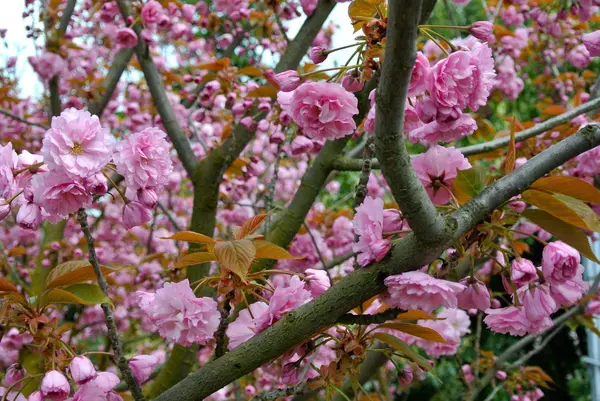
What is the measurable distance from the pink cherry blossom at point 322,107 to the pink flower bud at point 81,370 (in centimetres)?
55

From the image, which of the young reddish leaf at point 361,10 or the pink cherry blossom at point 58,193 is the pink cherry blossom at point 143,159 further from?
the young reddish leaf at point 361,10

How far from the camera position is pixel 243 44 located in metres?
3.77

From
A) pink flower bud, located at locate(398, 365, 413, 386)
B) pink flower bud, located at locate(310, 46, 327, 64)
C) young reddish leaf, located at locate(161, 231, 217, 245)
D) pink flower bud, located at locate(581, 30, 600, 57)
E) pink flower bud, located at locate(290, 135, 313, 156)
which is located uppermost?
pink flower bud, located at locate(290, 135, 313, 156)

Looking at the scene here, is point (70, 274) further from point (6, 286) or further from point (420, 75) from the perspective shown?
point (420, 75)

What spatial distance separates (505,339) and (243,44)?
4421 mm

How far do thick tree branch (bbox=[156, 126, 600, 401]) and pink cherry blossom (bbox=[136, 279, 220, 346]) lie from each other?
153 millimetres

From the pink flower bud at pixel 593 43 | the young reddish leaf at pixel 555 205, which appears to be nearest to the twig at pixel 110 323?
the young reddish leaf at pixel 555 205

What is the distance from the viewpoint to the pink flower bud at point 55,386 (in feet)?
3.13

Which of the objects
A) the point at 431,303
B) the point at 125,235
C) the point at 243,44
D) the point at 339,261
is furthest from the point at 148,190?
the point at 125,235

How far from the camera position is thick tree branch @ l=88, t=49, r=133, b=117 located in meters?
2.77

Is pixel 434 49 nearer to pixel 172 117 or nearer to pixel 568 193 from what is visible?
pixel 172 117

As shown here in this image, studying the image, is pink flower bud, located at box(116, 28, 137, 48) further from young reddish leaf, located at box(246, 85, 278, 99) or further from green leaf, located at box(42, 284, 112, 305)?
green leaf, located at box(42, 284, 112, 305)

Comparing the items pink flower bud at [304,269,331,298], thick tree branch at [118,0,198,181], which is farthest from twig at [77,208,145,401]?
thick tree branch at [118,0,198,181]

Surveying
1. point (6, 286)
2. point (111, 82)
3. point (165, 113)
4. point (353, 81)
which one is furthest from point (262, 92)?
point (111, 82)
